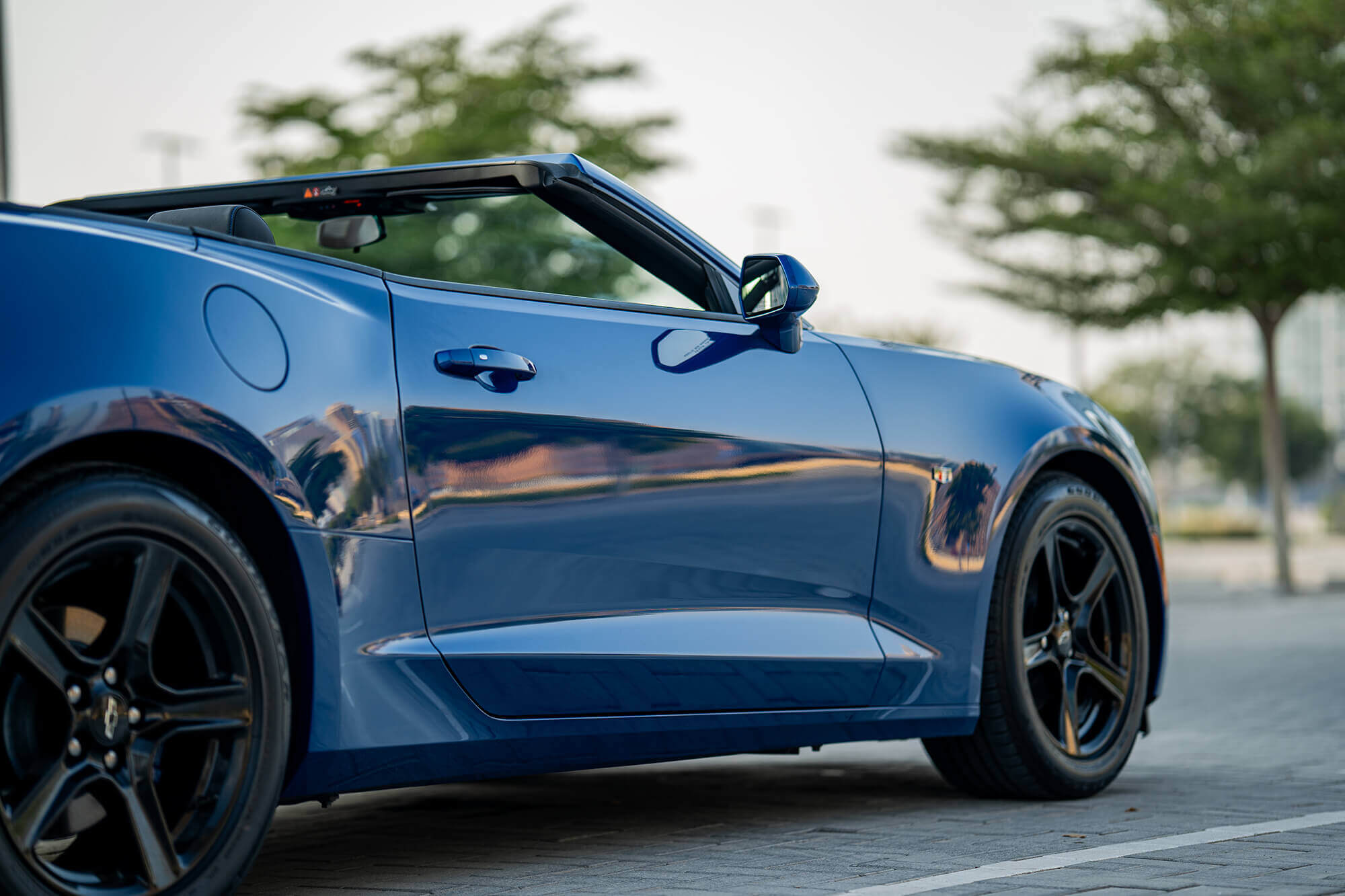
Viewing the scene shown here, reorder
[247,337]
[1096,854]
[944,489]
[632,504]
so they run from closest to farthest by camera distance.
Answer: [247,337]
[632,504]
[1096,854]
[944,489]

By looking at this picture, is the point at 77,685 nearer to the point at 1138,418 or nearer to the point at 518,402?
the point at 518,402

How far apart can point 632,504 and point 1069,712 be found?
1724 mm

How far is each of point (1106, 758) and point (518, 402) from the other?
2.28m

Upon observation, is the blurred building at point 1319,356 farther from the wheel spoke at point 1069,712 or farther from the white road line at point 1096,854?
the white road line at point 1096,854

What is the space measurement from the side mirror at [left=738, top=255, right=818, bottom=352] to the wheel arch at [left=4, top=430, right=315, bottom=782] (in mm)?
1406

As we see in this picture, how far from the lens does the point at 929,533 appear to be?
4.21 meters

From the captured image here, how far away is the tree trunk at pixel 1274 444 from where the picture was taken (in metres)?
18.3

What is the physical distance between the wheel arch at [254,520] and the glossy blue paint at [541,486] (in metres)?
0.01

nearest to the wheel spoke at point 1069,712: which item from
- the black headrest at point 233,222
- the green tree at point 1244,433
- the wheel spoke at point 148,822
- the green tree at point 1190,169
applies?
the black headrest at point 233,222

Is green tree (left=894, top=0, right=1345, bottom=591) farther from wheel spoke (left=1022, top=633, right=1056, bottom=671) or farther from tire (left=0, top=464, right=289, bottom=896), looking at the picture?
tire (left=0, top=464, right=289, bottom=896)

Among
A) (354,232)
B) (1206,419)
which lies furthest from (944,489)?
(1206,419)

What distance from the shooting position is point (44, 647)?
2596mm

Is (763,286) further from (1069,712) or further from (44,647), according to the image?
(44,647)

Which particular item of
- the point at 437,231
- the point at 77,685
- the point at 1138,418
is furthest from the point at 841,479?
the point at 1138,418
